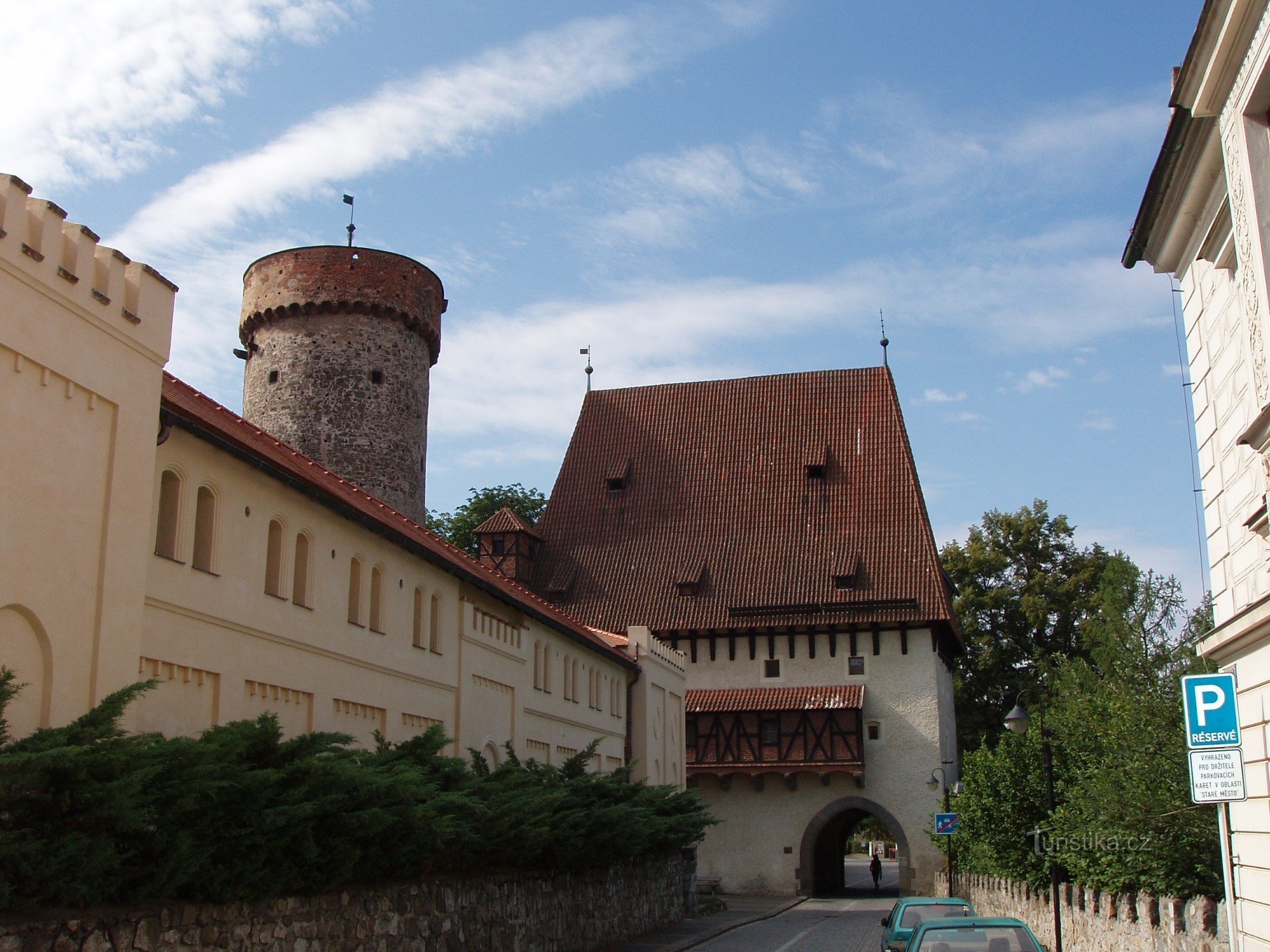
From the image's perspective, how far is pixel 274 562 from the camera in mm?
16688

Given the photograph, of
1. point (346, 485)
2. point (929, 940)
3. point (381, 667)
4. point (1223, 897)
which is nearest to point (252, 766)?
point (929, 940)

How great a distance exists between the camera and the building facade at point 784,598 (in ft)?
148

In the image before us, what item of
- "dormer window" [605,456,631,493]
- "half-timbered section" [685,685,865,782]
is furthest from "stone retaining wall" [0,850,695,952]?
"dormer window" [605,456,631,493]

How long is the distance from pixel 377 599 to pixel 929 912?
914 centimetres

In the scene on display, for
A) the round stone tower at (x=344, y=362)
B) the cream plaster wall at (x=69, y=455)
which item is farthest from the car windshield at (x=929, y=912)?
the round stone tower at (x=344, y=362)

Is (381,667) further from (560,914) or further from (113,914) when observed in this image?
(113,914)

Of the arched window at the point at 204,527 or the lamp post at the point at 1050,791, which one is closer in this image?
the arched window at the point at 204,527

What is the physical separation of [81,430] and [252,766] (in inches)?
138

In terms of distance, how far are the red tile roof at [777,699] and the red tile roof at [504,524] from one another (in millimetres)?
9214

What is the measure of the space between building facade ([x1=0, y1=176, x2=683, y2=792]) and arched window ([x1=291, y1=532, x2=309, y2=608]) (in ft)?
0.12

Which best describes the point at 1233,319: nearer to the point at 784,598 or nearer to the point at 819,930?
the point at 819,930

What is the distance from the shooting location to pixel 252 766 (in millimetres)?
11609

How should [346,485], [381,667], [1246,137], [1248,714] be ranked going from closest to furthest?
[1246,137], [1248,714], [381,667], [346,485]

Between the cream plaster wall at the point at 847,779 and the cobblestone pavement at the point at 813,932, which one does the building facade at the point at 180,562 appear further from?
the cream plaster wall at the point at 847,779
